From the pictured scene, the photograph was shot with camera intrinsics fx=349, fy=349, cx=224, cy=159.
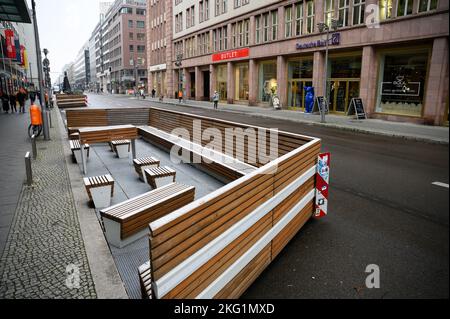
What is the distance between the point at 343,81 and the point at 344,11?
4590mm

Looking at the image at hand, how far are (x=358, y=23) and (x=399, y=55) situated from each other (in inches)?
153

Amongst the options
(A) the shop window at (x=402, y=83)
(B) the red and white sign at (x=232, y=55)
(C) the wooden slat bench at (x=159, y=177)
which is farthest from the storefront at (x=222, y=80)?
(C) the wooden slat bench at (x=159, y=177)

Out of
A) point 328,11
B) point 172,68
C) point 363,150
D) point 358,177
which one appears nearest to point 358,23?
point 328,11

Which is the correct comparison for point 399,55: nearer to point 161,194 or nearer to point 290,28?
point 290,28

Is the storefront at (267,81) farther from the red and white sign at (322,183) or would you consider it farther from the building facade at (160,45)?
the red and white sign at (322,183)

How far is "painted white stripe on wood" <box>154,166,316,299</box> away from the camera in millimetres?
2435

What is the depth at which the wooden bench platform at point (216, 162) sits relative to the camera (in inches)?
258

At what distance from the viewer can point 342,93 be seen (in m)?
24.8

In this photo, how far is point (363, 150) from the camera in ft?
37.6

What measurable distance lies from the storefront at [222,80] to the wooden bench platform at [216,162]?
99.1 feet

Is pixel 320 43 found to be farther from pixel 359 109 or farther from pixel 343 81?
pixel 359 109

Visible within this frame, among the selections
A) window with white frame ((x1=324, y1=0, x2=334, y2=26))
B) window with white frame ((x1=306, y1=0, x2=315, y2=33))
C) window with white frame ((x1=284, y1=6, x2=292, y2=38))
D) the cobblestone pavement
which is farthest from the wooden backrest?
window with white frame ((x1=284, y1=6, x2=292, y2=38))

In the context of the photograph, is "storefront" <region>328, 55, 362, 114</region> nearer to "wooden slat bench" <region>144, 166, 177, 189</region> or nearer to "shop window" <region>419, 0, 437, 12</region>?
"shop window" <region>419, 0, 437, 12</region>

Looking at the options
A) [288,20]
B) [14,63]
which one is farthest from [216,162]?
[14,63]
